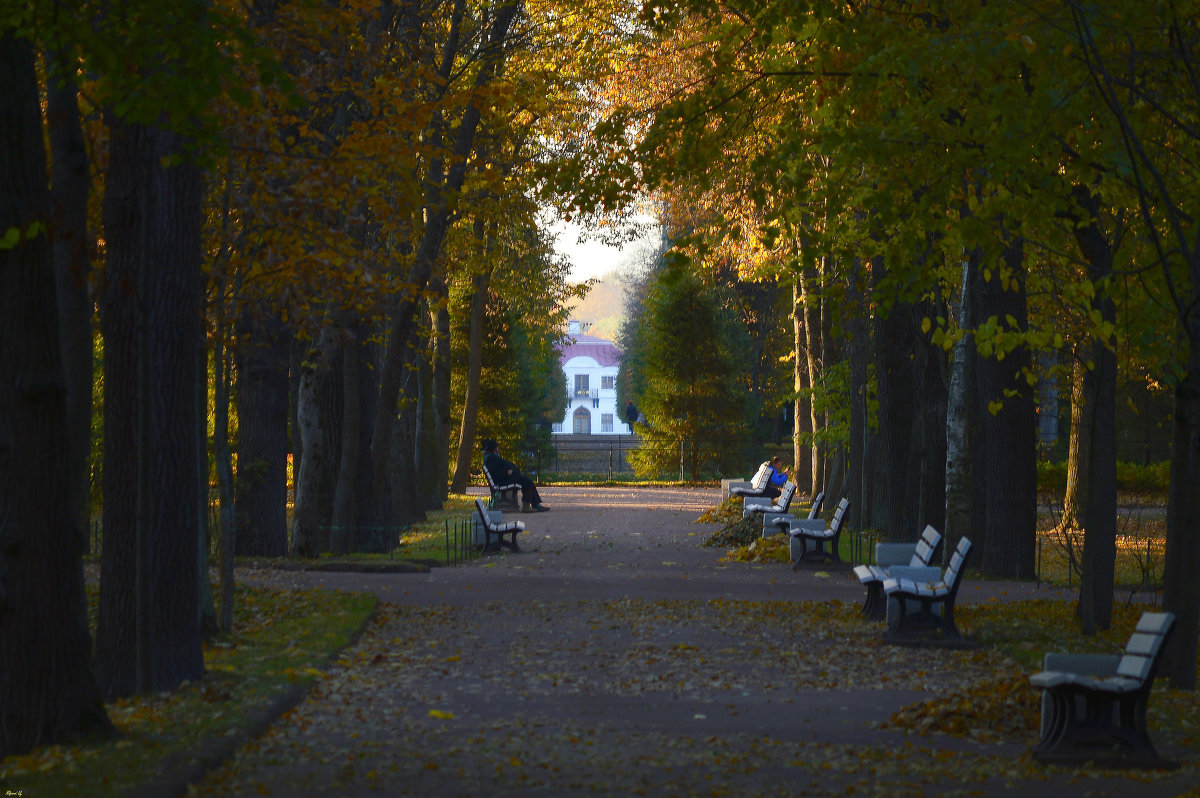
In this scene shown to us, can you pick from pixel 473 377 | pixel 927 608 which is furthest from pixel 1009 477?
pixel 473 377

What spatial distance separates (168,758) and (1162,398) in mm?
42982

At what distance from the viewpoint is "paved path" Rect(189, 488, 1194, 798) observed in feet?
22.9

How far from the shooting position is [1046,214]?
1077cm

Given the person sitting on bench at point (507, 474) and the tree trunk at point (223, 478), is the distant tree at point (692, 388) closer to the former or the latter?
the person sitting on bench at point (507, 474)

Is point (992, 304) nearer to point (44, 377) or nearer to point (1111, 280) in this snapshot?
point (1111, 280)

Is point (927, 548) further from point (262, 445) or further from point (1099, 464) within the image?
point (262, 445)

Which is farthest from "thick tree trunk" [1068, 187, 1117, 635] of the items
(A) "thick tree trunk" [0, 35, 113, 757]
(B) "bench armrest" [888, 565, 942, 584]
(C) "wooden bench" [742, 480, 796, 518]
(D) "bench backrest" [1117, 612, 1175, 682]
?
(C) "wooden bench" [742, 480, 796, 518]

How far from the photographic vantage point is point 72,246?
844 cm

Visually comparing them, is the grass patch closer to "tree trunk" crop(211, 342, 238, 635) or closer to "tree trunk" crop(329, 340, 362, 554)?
"tree trunk" crop(211, 342, 238, 635)

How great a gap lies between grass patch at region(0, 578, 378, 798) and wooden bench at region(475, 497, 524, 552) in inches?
304

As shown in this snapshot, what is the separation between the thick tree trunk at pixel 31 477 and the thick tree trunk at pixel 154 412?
1503 millimetres

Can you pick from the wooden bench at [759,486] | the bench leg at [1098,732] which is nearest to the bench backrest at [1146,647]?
the bench leg at [1098,732]

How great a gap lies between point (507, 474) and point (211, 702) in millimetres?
24291

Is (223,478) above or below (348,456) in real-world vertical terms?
below
